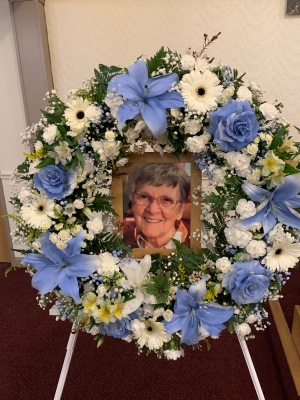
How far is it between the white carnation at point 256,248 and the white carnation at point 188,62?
22.1 inches

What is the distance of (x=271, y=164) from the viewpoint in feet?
3.12

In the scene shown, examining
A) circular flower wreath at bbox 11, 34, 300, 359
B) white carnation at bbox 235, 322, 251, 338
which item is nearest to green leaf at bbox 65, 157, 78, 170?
circular flower wreath at bbox 11, 34, 300, 359

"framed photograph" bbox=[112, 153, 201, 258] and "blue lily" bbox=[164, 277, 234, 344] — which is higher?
"framed photograph" bbox=[112, 153, 201, 258]

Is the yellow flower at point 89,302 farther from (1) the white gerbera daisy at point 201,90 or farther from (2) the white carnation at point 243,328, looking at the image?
Answer: (1) the white gerbera daisy at point 201,90

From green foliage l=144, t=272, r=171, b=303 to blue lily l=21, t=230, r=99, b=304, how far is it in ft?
0.57

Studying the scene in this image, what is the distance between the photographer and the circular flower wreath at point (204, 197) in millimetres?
972

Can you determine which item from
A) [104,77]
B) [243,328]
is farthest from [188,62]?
[243,328]

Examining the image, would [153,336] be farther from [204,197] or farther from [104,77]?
[104,77]

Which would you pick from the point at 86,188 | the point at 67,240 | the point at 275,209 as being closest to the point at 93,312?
the point at 67,240

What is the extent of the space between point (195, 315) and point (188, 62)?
772mm

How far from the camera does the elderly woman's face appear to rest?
1.09 metres

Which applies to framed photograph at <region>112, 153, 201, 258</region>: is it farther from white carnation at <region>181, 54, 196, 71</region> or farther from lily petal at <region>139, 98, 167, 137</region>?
white carnation at <region>181, 54, 196, 71</region>

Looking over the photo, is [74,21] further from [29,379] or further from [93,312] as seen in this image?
[29,379]

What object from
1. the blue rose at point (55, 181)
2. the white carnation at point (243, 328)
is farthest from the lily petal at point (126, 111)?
the white carnation at point (243, 328)
